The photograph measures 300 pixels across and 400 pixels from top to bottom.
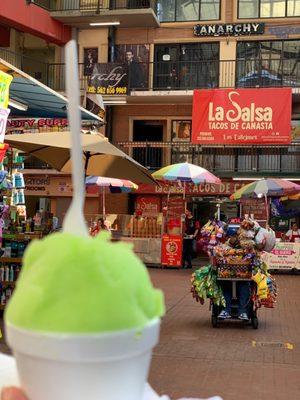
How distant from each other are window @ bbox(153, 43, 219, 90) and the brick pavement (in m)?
14.0

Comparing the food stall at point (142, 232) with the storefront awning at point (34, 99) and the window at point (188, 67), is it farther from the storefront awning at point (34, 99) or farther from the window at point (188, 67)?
the storefront awning at point (34, 99)

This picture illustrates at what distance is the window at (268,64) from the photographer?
22.7 meters

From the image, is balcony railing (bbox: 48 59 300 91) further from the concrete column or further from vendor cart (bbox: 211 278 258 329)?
vendor cart (bbox: 211 278 258 329)

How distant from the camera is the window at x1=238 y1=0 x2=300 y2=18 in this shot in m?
23.1

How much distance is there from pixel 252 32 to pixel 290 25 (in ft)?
4.86

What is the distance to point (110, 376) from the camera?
115 cm

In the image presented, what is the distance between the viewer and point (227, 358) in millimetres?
6926

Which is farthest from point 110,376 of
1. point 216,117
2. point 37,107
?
point 216,117

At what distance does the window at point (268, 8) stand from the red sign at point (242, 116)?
12.6 feet

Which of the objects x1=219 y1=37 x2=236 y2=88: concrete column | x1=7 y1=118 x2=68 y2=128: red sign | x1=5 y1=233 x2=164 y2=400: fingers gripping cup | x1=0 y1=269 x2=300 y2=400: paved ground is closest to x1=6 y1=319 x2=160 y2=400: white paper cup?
x1=5 y1=233 x2=164 y2=400: fingers gripping cup

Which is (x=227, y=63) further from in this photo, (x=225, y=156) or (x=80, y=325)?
(x=80, y=325)

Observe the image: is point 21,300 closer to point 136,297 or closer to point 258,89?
point 136,297

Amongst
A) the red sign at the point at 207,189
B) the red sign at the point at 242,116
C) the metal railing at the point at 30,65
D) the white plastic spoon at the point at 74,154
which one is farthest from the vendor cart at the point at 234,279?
the metal railing at the point at 30,65

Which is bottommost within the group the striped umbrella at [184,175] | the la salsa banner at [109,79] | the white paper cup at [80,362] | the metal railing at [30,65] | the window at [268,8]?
the white paper cup at [80,362]
